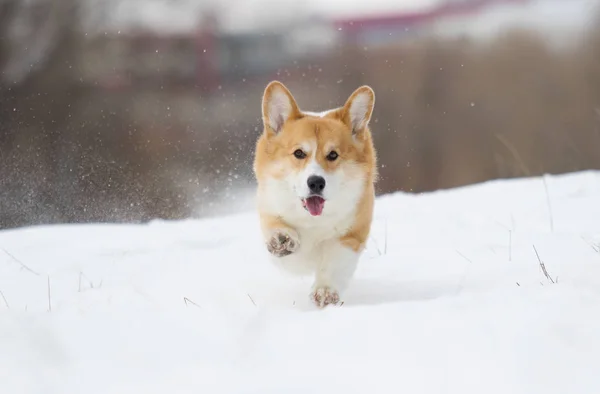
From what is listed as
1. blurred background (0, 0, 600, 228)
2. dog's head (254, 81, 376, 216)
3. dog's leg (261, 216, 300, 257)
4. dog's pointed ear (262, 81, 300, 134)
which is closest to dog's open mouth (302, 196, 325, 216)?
dog's head (254, 81, 376, 216)

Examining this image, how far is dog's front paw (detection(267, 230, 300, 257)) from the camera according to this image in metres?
3.11

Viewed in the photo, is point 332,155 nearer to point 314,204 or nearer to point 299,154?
point 299,154

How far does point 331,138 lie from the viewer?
10.7ft

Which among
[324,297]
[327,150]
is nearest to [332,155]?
[327,150]

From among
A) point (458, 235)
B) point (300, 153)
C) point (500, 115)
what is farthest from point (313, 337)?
point (500, 115)

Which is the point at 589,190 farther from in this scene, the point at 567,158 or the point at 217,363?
the point at 567,158

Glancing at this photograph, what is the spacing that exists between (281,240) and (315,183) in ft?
1.10

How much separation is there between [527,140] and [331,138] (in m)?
9.55

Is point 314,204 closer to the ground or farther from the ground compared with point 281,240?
farther from the ground

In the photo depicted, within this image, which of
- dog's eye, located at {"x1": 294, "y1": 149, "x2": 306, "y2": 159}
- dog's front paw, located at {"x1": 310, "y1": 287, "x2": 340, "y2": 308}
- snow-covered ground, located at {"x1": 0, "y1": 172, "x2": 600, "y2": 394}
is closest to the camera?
snow-covered ground, located at {"x1": 0, "y1": 172, "x2": 600, "y2": 394}

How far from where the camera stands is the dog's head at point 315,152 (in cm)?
311

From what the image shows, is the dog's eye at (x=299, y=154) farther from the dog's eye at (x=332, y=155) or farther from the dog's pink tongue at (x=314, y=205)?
the dog's pink tongue at (x=314, y=205)

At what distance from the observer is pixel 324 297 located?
2928 millimetres

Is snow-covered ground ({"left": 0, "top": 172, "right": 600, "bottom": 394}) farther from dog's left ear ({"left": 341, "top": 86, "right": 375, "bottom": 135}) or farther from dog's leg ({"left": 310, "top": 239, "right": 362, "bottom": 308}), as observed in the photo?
dog's left ear ({"left": 341, "top": 86, "right": 375, "bottom": 135})
